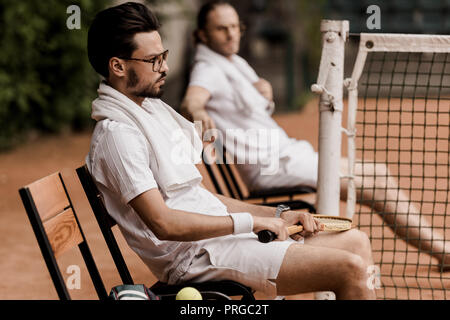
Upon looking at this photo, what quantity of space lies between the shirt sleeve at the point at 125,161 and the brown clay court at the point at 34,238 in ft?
7.12

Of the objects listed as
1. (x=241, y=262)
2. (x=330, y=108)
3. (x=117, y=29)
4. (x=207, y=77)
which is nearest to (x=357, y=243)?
(x=241, y=262)

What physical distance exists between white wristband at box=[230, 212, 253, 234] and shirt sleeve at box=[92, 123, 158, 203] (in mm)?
352

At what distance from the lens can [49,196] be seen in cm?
274

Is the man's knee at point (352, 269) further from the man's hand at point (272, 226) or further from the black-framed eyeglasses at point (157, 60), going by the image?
the black-framed eyeglasses at point (157, 60)

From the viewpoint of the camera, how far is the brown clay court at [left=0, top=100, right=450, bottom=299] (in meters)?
4.96

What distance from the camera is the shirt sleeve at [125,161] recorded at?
8.75 feet

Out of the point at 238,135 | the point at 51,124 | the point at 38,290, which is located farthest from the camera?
the point at 51,124

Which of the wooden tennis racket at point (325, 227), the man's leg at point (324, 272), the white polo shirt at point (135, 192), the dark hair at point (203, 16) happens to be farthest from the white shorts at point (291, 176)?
the man's leg at point (324, 272)
